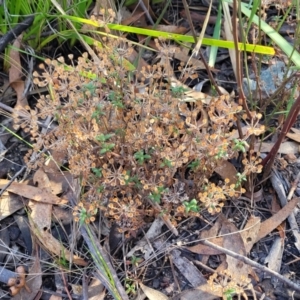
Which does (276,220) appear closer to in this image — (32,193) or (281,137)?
(281,137)

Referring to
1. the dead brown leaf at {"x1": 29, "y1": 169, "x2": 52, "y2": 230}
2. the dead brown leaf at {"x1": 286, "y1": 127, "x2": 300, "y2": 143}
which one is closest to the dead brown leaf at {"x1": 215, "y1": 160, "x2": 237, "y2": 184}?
the dead brown leaf at {"x1": 286, "y1": 127, "x2": 300, "y2": 143}

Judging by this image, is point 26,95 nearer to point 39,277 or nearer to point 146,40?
point 146,40

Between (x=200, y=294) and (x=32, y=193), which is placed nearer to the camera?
(x=200, y=294)

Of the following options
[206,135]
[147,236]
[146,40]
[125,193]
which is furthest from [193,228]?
[146,40]

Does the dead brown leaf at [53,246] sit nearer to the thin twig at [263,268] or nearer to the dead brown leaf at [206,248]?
the dead brown leaf at [206,248]

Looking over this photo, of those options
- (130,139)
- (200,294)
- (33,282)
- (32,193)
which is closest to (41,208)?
(32,193)

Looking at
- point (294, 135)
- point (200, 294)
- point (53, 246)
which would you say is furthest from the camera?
point (294, 135)
